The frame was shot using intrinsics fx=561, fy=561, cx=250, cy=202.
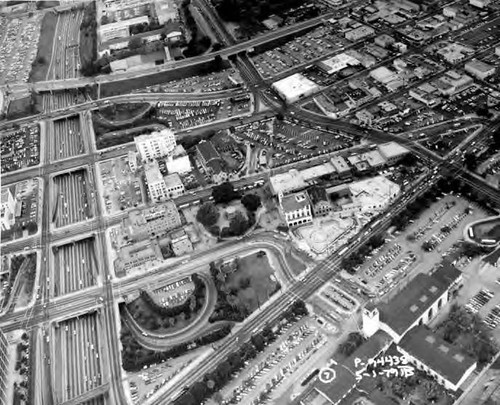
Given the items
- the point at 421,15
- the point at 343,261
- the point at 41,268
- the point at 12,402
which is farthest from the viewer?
the point at 421,15

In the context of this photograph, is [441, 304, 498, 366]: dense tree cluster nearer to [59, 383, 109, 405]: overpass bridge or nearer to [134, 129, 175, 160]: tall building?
[59, 383, 109, 405]: overpass bridge

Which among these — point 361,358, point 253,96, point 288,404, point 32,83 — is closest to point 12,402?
point 288,404

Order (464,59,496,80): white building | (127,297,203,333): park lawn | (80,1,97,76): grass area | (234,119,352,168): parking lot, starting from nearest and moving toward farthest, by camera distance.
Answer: (127,297,203,333): park lawn
(234,119,352,168): parking lot
(464,59,496,80): white building
(80,1,97,76): grass area

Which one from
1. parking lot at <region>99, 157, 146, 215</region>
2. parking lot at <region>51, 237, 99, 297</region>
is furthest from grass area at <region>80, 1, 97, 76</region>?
parking lot at <region>51, 237, 99, 297</region>

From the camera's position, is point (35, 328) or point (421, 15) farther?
point (421, 15)

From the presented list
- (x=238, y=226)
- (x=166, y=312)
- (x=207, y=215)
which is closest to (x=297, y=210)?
(x=238, y=226)

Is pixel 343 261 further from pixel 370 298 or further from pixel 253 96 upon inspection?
pixel 253 96
